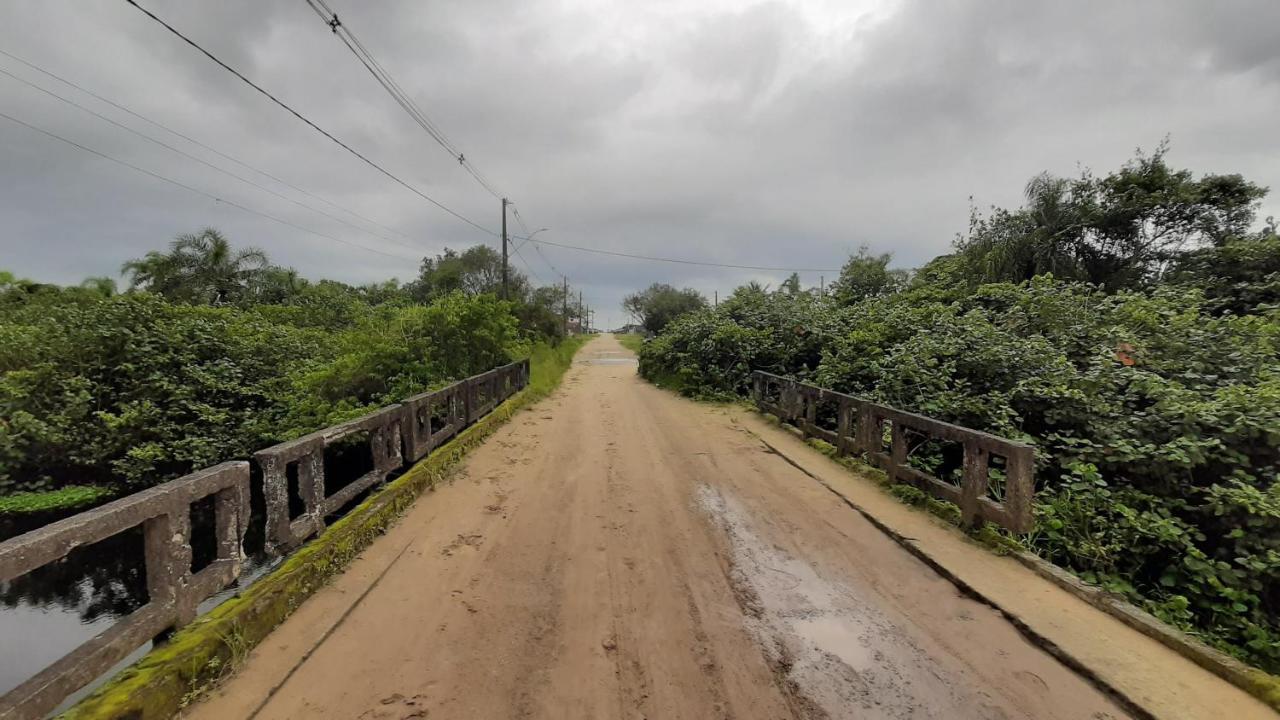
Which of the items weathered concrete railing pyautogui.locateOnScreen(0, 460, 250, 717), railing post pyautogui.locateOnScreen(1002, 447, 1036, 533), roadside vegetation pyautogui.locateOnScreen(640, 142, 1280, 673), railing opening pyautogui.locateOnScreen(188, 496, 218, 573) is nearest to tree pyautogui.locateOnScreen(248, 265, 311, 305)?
railing opening pyautogui.locateOnScreen(188, 496, 218, 573)

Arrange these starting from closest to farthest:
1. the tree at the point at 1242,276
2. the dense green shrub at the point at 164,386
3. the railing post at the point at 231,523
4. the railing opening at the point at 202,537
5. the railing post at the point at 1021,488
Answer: the railing post at the point at 231,523
the railing post at the point at 1021,488
the railing opening at the point at 202,537
the dense green shrub at the point at 164,386
the tree at the point at 1242,276

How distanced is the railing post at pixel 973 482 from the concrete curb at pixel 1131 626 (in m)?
0.47

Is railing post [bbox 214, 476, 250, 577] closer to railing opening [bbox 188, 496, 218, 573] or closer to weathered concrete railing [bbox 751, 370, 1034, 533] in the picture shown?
railing opening [bbox 188, 496, 218, 573]

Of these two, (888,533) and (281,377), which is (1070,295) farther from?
(281,377)

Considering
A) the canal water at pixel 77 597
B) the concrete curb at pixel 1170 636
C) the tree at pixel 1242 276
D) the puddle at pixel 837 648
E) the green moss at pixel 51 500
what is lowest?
the canal water at pixel 77 597

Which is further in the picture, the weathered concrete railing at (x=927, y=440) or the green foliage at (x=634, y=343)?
the green foliage at (x=634, y=343)

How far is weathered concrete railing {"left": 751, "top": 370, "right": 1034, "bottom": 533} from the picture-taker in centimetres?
405

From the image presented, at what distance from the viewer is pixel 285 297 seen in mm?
23641

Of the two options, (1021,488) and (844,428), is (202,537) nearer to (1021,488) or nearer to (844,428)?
(844,428)

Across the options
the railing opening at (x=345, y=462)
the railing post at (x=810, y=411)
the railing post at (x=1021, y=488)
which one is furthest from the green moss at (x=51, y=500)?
the railing post at (x=1021, y=488)

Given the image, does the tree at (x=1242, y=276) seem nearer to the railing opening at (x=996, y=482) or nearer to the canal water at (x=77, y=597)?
the railing opening at (x=996, y=482)

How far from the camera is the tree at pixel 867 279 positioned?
16.5 meters

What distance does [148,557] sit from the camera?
8.08 feet

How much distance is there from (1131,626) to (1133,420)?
2289 mm
